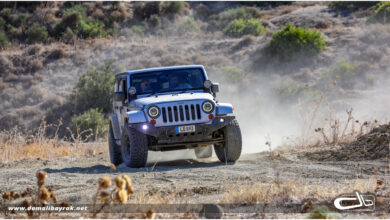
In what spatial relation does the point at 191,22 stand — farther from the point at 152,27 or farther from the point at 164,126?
the point at 164,126

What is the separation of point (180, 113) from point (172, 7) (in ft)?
141

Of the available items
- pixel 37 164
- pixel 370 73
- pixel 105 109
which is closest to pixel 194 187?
pixel 37 164

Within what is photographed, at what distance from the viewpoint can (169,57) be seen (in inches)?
1538

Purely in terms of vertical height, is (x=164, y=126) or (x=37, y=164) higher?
(x=164, y=126)

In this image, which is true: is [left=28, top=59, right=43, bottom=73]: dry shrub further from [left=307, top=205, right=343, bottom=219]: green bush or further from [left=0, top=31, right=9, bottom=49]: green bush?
[left=307, top=205, right=343, bottom=219]: green bush

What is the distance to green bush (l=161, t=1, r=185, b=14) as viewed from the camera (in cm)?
5256

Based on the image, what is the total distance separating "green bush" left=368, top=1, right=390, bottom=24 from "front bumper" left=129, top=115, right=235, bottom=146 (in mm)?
32291

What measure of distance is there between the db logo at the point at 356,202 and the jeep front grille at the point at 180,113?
461 centimetres

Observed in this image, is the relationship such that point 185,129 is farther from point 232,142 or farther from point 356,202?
point 356,202

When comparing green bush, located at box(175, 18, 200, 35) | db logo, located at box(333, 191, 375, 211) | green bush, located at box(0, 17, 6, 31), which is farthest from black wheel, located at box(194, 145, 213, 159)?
green bush, located at box(0, 17, 6, 31)

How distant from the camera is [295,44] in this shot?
36719 mm

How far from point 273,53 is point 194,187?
100 feet

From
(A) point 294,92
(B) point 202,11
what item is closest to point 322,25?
(B) point 202,11

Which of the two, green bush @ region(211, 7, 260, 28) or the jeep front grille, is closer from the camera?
the jeep front grille
